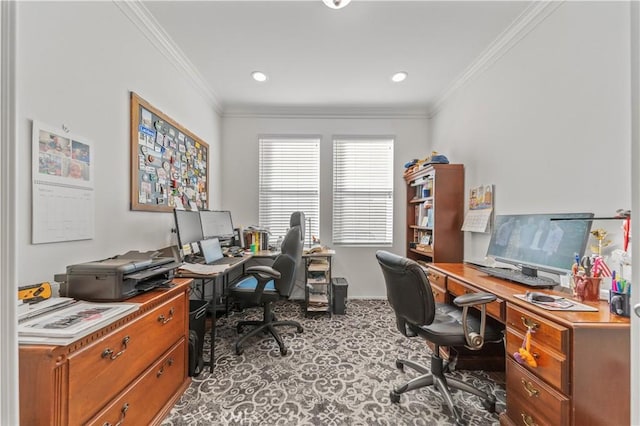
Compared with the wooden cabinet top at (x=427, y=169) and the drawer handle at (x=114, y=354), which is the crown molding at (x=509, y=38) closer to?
the wooden cabinet top at (x=427, y=169)

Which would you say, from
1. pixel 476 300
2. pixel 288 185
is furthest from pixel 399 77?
pixel 476 300

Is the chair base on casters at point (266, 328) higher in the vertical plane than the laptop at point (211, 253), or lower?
lower

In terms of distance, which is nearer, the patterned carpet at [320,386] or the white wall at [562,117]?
the white wall at [562,117]

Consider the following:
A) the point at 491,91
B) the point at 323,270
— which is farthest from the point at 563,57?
the point at 323,270

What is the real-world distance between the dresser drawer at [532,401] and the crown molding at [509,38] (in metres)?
2.23

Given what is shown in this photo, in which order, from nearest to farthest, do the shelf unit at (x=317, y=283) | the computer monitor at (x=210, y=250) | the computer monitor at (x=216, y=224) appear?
the computer monitor at (x=210, y=250)
the computer monitor at (x=216, y=224)
the shelf unit at (x=317, y=283)

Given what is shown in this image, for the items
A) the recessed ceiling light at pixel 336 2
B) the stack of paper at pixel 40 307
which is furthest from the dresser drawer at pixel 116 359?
the recessed ceiling light at pixel 336 2

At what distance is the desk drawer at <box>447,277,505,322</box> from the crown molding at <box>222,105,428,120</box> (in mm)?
2470

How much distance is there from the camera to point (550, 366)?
3.54ft

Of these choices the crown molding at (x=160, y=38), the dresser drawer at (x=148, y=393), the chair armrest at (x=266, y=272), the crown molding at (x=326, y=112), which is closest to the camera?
the dresser drawer at (x=148, y=393)

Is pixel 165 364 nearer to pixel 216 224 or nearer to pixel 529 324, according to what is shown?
pixel 216 224

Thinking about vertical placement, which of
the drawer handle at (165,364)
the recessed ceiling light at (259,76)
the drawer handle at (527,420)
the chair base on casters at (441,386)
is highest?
the recessed ceiling light at (259,76)

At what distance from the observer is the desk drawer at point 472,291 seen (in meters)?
1.39

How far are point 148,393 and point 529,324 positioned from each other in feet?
6.27
